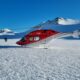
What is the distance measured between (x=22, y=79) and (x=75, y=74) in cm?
245

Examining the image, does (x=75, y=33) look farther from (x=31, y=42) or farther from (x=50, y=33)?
(x=31, y=42)

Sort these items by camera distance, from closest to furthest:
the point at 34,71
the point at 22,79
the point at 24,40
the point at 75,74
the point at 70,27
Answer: the point at 22,79
the point at 75,74
the point at 34,71
the point at 24,40
the point at 70,27

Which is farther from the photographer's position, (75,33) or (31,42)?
(75,33)

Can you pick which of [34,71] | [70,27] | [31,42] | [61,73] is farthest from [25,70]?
[70,27]

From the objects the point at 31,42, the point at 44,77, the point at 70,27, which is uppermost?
the point at 70,27

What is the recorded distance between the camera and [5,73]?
7.69m

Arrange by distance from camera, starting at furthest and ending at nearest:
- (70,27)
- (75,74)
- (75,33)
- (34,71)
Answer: (70,27)
(75,33)
(34,71)
(75,74)

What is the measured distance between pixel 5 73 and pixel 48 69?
220 cm

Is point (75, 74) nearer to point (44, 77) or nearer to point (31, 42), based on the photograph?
point (44, 77)

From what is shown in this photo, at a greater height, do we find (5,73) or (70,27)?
(70,27)

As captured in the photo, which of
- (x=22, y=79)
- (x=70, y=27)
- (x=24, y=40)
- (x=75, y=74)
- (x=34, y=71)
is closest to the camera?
(x=22, y=79)

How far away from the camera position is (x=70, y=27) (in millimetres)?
127625

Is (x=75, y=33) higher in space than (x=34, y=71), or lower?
higher

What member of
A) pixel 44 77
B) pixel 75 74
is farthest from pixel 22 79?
pixel 75 74
